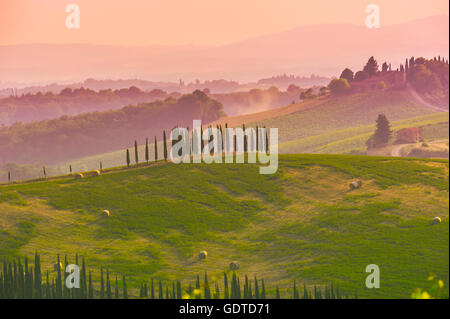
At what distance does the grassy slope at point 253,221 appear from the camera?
73.6 meters

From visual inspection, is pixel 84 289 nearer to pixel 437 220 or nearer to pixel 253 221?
pixel 253 221

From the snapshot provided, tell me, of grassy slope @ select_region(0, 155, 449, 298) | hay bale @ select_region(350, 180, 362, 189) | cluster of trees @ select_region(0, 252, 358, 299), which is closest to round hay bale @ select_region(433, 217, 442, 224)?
grassy slope @ select_region(0, 155, 449, 298)

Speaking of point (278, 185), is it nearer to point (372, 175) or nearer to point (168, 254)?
point (372, 175)

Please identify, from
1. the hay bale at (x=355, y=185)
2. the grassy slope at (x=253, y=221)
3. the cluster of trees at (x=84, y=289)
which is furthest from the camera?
the hay bale at (x=355, y=185)

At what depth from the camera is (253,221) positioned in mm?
93188

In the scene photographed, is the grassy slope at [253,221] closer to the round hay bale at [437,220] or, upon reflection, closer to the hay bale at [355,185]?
the round hay bale at [437,220]

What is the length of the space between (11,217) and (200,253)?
3105cm

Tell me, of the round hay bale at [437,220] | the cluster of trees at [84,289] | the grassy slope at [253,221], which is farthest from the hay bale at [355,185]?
the cluster of trees at [84,289]

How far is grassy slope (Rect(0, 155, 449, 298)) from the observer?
2899 inches

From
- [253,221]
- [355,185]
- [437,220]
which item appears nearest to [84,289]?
[253,221]

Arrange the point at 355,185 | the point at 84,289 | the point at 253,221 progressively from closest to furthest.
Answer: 1. the point at 84,289
2. the point at 253,221
3. the point at 355,185

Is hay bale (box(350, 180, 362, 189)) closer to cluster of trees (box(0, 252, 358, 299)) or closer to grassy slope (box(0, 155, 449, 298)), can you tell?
grassy slope (box(0, 155, 449, 298))
